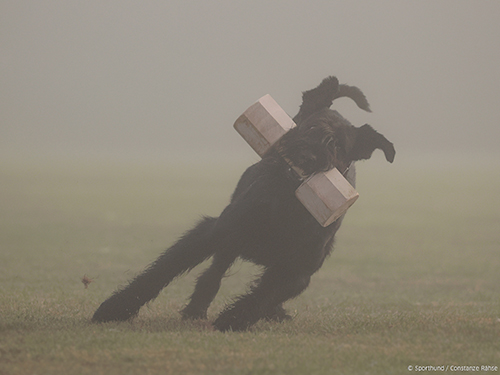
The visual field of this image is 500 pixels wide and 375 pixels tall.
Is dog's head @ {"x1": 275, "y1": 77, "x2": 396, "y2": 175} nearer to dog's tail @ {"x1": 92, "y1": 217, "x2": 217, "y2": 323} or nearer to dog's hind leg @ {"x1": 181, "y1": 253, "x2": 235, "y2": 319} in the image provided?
dog's tail @ {"x1": 92, "y1": 217, "x2": 217, "y2": 323}

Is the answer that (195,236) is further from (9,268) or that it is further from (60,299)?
(9,268)

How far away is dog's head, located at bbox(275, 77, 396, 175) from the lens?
5164mm

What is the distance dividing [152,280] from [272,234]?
43.6 inches

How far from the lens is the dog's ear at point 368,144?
5.49m

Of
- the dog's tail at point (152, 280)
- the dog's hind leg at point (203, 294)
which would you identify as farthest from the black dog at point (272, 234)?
the dog's hind leg at point (203, 294)

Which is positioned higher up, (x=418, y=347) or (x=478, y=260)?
(x=418, y=347)

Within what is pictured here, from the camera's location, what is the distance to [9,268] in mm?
10289

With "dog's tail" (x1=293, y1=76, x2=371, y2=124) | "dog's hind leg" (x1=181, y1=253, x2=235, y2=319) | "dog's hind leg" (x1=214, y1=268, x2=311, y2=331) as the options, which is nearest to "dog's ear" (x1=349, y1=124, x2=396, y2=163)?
"dog's tail" (x1=293, y1=76, x2=371, y2=124)

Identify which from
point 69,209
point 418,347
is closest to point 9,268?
point 418,347

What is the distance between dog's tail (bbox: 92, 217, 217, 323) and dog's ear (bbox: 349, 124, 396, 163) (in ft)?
4.78

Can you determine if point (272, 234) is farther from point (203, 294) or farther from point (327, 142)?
point (203, 294)

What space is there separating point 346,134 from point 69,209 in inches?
582

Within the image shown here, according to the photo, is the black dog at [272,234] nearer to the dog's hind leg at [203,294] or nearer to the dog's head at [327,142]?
the dog's head at [327,142]

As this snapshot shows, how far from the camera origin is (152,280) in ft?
18.0
